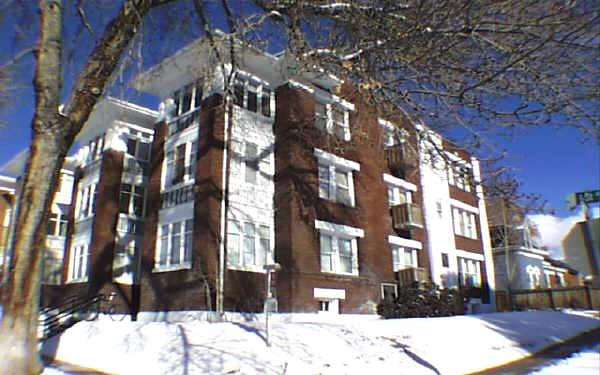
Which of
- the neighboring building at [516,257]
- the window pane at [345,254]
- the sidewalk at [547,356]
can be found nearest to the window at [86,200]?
the window pane at [345,254]

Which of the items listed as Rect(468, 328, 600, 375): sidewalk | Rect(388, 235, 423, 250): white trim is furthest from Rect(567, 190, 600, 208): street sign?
Rect(388, 235, 423, 250): white trim

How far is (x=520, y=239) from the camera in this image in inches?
1499

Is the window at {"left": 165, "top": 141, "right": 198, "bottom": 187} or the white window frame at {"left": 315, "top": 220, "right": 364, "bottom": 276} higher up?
the window at {"left": 165, "top": 141, "right": 198, "bottom": 187}

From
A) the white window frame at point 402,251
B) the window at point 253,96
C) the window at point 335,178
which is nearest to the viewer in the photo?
the window at point 253,96

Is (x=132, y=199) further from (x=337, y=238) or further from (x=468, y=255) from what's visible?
(x=468, y=255)

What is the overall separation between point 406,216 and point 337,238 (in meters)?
4.59

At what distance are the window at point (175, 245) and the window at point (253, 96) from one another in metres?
5.59

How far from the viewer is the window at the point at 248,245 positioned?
17234mm

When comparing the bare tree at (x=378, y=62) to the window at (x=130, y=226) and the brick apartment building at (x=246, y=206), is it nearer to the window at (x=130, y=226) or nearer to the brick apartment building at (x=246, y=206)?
the brick apartment building at (x=246, y=206)

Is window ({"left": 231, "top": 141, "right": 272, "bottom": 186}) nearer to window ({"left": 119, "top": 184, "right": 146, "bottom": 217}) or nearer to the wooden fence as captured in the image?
window ({"left": 119, "top": 184, "right": 146, "bottom": 217})

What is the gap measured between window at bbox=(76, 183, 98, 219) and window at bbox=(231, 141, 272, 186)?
29.5 ft

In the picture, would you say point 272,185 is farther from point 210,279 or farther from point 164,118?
point 164,118

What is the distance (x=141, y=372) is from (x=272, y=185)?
36.7 feet

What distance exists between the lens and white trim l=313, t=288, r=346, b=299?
17678mm
